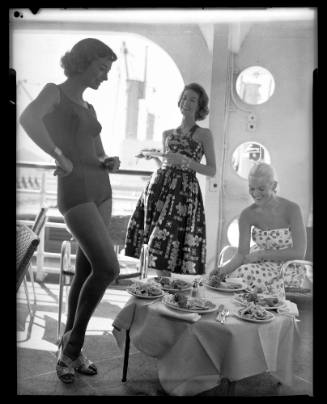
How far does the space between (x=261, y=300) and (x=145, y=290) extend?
463mm

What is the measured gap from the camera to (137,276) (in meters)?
2.03

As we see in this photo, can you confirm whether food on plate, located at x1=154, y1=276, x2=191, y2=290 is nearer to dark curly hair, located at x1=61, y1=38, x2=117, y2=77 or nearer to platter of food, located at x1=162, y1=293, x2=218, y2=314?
platter of food, located at x1=162, y1=293, x2=218, y2=314

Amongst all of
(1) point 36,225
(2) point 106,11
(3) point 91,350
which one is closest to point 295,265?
(3) point 91,350

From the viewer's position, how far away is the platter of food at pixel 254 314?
5.84 ft

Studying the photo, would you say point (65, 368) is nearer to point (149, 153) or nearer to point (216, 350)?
point (216, 350)

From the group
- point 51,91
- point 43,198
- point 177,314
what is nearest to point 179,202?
point 177,314

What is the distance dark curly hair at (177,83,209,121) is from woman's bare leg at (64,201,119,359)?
1.56 ft

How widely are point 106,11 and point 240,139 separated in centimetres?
67

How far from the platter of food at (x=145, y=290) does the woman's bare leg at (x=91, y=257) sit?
6.0 inches

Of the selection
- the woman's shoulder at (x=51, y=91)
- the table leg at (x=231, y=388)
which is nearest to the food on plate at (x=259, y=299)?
the table leg at (x=231, y=388)
